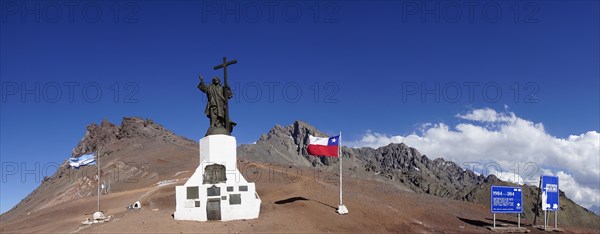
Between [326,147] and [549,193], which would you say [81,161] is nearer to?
[326,147]

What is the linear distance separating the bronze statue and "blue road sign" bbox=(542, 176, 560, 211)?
17.7m

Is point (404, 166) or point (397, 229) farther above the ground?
point (397, 229)

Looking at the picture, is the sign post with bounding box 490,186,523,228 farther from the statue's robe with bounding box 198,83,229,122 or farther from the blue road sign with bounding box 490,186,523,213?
the statue's robe with bounding box 198,83,229,122

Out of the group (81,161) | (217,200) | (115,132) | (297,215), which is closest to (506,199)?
(297,215)

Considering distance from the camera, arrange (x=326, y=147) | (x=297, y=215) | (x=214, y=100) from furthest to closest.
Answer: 1. (x=214, y=100)
2. (x=326, y=147)
3. (x=297, y=215)

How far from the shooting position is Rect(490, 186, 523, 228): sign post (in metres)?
25.7

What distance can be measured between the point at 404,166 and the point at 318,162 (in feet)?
163

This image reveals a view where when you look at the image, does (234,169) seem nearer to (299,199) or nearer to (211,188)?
(211,188)

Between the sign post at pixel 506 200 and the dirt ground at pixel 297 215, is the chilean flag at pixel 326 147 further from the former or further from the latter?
the sign post at pixel 506 200

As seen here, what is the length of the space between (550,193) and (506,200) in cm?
337

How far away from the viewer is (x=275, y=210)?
24.7 meters

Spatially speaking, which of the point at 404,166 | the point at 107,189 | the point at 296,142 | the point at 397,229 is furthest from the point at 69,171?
the point at 404,166

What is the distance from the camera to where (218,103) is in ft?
84.6

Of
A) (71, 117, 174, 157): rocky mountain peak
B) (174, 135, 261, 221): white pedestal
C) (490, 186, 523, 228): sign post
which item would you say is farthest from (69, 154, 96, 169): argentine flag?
(71, 117, 174, 157): rocky mountain peak
